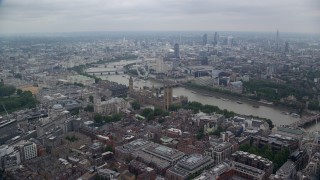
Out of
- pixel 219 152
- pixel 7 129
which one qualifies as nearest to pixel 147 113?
pixel 219 152

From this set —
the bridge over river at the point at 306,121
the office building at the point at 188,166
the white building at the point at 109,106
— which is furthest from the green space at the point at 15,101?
the bridge over river at the point at 306,121

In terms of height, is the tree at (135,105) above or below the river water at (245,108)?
above

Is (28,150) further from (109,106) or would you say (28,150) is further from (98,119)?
(109,106)

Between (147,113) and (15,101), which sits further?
(15,101)

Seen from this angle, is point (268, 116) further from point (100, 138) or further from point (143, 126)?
point (100, 138)

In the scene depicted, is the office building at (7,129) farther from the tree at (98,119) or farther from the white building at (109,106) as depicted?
the white building at (109,106)

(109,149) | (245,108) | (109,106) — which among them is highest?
(109,106)

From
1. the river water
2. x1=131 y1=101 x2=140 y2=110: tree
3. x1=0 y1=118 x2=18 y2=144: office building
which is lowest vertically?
the river water

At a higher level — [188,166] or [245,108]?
[188,166]

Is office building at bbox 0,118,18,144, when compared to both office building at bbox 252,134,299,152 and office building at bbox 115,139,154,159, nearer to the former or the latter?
office building at bbox 115,139,154,159

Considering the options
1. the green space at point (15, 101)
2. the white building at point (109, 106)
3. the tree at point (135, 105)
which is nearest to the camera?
the white building at point (109, 106)

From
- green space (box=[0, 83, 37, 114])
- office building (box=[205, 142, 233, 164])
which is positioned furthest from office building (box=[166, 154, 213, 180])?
green space (box=[0, 83, 37, 114])

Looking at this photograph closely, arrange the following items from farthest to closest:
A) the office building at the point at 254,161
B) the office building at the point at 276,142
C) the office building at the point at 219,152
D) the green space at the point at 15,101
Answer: the green space at the point at 15,101
the office building at the point at 276,142
the office building at the point at 219,152
the office building at the point at 254,161
